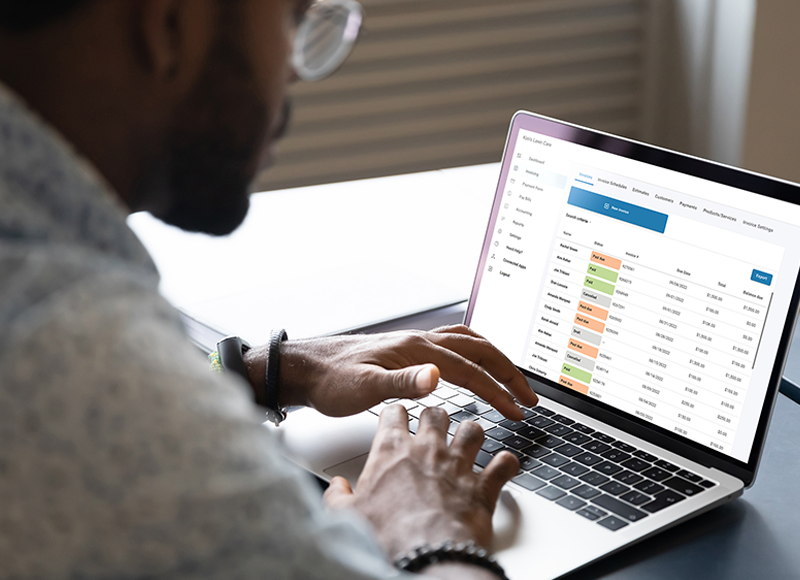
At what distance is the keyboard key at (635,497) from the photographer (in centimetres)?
73

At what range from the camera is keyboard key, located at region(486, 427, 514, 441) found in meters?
0.84

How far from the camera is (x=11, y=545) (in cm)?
40

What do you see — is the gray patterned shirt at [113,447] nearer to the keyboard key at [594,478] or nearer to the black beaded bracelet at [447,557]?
the black beaded bracelet at [447,557]

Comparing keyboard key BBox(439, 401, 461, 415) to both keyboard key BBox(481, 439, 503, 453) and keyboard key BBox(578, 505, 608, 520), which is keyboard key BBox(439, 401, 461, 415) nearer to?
keyboard key BBox(481, 439, 503, 453)

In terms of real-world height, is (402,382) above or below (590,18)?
below

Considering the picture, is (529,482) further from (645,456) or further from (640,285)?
(640,285)

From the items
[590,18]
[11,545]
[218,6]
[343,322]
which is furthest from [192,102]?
[590,18]

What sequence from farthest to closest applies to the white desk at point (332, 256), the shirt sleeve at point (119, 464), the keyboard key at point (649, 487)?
the white desk at point (332, 256), the keyboard key at point (649, 487), the shirt sleeve at point (119, 464)

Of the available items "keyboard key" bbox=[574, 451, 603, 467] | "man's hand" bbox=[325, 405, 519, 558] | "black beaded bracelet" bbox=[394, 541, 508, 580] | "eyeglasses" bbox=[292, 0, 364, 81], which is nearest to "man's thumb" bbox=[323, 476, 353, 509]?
"man's hand" bbox=[325, 405, 519, 558]

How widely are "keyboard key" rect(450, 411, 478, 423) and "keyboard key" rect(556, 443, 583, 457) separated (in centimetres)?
10

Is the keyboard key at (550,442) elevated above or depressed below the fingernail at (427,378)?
below

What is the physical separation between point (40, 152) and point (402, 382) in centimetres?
45

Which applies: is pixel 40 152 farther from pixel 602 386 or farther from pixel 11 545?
pixel 602 386

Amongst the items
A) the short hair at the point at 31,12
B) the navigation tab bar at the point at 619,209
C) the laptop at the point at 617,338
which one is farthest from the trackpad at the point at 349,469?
the short hair at the point at 31,12
